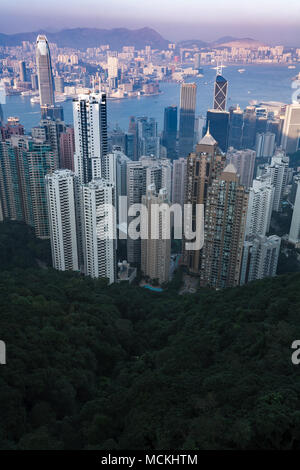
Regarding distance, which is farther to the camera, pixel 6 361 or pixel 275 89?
pixel 275 89

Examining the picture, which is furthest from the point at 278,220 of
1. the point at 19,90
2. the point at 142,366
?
the point at 19,90

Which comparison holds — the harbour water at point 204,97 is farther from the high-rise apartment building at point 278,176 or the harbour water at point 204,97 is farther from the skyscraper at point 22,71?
the high-rise apartment building at point 278,176

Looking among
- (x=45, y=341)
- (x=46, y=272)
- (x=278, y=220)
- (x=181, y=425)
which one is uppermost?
(x=181, y=425)

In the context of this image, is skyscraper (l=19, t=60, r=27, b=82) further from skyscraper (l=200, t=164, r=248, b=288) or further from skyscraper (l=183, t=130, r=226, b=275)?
skyscraper (l=200, t=164, r=248, b=288)

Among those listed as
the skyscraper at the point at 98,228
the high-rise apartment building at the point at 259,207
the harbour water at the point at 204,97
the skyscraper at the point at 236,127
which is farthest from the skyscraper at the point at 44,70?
the skyscraper at the point at 98,228

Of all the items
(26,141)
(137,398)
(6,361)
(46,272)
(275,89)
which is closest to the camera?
(137,398)

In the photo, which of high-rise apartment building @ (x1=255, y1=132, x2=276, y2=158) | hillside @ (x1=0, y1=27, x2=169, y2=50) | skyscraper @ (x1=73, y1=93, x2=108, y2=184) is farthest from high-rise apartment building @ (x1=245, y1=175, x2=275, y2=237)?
high-rise apartment building @ (x1=255, y1=132, x2=276, y2=158)

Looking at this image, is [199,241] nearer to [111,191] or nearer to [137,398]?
[111,191]
